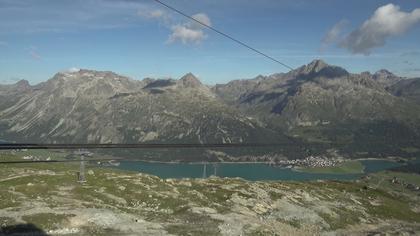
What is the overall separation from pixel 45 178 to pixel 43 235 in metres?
54.0

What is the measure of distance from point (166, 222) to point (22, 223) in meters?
18.6

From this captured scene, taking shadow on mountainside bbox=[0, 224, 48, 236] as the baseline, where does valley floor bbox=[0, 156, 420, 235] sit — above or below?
below

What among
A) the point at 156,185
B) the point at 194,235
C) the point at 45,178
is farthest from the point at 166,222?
the point at 45,178

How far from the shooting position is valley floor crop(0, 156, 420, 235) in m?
59.5

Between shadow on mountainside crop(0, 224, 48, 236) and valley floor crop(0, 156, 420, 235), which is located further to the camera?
valley floor crop(0, 156, 420, 235)

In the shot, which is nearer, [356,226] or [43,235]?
[43,235]

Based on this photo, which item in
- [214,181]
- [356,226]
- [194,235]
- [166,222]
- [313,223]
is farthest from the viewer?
[214,181]

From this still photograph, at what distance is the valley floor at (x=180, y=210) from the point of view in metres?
59.5

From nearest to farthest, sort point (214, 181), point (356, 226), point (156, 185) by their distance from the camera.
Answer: point (356, 226) < point (156, 185) < point (214, 181)

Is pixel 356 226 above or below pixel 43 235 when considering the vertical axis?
below

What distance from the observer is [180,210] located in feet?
246

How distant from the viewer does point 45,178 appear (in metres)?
104

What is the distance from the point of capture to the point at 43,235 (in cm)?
5272

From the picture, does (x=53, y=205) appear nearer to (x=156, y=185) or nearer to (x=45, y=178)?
(x=156, y=185)
